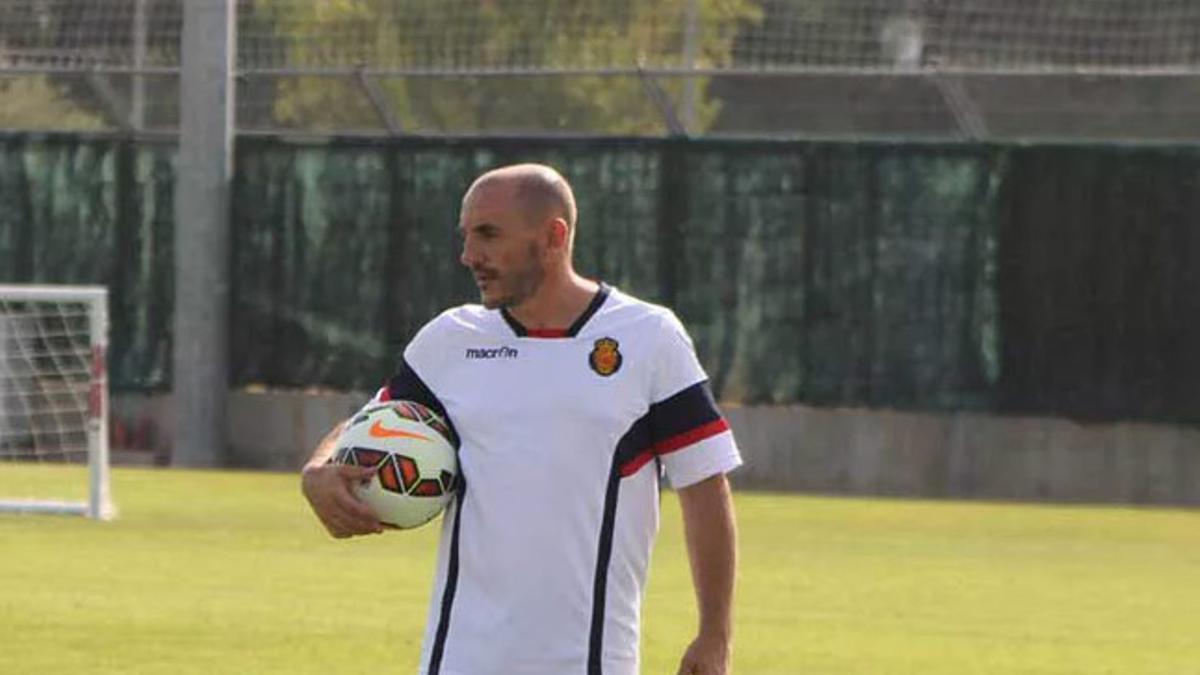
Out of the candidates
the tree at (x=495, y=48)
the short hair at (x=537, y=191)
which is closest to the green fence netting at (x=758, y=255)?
the tree at (x=495, y=48)

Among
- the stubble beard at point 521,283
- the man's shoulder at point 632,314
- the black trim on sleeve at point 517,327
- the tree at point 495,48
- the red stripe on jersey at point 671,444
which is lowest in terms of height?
the tree at point 495,48

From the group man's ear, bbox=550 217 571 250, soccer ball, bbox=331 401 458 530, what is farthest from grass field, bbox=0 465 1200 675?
man's ear, bbox=550 217 571 250

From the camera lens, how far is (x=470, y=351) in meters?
7.33

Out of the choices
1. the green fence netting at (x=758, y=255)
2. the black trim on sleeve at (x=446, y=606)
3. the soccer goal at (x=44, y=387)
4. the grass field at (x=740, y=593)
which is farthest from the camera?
the soccer goal at (x=44, y=387)

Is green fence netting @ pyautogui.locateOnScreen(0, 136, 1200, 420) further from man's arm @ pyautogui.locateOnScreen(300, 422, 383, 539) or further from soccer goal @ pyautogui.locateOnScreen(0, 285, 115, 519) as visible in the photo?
man's arm @ pyautogui.locateOnScreen(300, 422, 383, 539)

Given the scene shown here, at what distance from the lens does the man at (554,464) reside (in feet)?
23.7

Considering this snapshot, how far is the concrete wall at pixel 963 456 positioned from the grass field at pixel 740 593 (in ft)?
7.49

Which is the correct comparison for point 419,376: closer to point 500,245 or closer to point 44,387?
point 500,245

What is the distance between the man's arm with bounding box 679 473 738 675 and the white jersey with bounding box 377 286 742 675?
0.06 meters

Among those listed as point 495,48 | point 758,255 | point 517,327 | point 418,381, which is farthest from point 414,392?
point 495,48

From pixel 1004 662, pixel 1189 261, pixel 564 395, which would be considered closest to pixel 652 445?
pixel 564 395

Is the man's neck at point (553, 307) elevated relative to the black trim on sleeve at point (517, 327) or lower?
elevated

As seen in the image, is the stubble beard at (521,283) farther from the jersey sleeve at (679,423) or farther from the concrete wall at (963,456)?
the concrete wall at (963,456)

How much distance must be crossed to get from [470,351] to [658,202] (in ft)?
68.0
